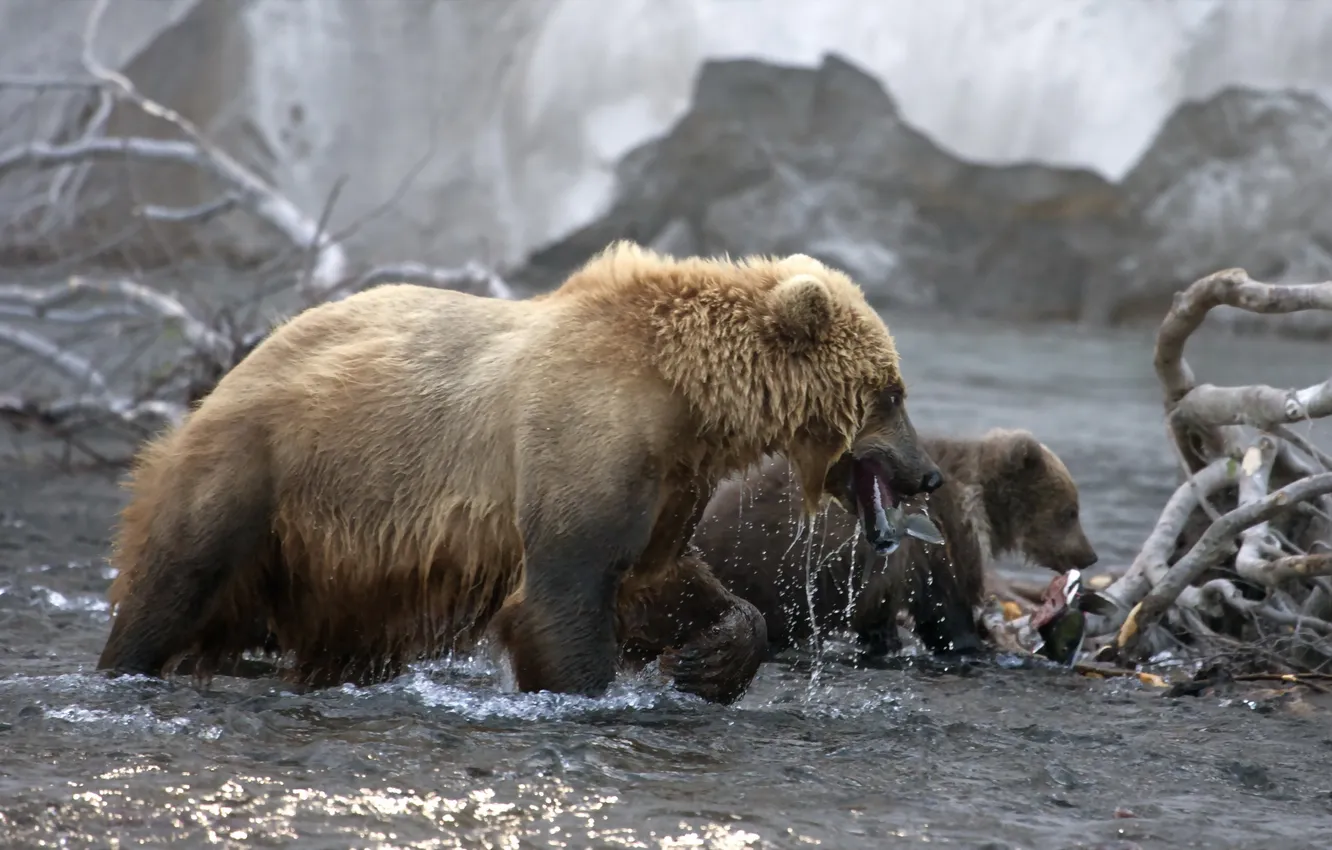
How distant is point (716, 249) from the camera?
18.7 m

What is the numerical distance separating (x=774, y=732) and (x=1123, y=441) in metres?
8.53

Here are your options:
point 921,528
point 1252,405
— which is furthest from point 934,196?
point 921,528

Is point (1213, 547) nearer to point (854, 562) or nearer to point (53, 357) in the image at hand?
point (854, 562)

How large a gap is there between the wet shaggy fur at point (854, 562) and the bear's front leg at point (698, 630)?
1172 mm

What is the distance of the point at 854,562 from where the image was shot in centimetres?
675

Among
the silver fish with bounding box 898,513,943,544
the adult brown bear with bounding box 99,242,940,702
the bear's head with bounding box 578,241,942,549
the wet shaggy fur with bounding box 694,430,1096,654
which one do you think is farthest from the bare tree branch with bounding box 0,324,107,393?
the silver fish with bounding box 898,513,943,544

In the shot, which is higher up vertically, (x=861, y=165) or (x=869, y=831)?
(x=861, y=165)

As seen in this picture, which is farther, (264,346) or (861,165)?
(861,165)

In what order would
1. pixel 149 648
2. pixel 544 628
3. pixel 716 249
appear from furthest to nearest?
pixel 716 249 → pixel 149 648 → pixel 544 628

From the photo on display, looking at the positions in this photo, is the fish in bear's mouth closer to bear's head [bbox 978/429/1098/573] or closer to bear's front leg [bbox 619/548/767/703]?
bear's front leg [bbox 619/548/767/703]

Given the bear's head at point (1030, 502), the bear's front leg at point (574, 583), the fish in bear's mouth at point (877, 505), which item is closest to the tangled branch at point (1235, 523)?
the bear's head at point (1030, 502)

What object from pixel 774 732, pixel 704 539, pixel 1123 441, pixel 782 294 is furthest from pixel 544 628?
pixel 1123 441

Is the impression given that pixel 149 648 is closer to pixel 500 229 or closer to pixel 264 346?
pixel 264 346

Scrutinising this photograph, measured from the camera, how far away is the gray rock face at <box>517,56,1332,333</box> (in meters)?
17.6
